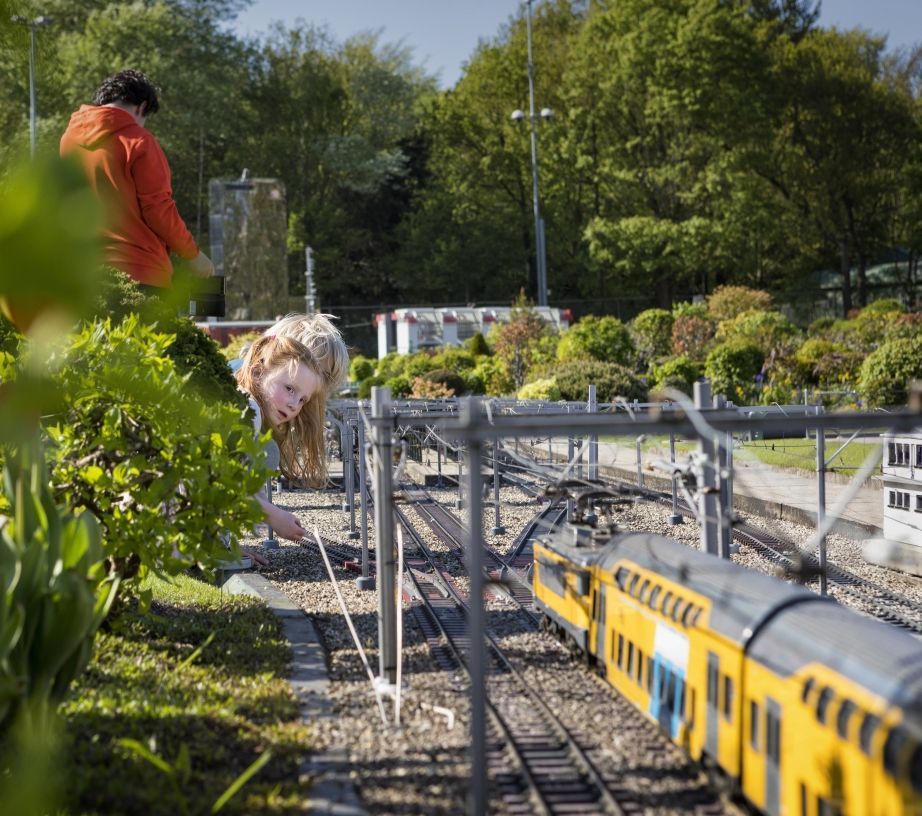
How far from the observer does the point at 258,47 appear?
51.9 m

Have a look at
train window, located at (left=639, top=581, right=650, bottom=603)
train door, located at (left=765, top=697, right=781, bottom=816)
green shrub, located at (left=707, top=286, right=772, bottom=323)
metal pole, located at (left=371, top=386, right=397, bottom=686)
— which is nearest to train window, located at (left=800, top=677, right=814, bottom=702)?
train door, located at (left=765, top=697, right=781, bottom=816)

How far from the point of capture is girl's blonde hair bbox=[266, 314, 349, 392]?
756 centimetres

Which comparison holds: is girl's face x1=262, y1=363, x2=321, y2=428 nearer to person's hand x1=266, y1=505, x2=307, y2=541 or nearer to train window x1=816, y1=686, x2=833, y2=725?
person's hand x1=266, y1=505, x2=307, y2=541

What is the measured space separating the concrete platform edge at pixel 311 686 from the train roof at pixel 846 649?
1.67 metres

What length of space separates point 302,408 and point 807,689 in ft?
17.0

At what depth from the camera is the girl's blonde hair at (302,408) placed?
771 cm

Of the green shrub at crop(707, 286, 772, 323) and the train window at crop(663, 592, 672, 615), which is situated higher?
the green shrub at crop(707, 286, 772, 323)

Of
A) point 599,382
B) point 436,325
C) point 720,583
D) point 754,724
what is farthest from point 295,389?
point 436,325

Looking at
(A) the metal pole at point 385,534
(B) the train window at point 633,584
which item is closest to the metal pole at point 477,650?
(B) the train window at point 633,584

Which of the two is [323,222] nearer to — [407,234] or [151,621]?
[407,234]

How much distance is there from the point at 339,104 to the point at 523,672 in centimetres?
4856

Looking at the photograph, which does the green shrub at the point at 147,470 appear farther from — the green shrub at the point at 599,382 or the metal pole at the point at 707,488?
the green shrub at the point at 599,382

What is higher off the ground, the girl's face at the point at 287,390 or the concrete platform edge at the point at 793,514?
the girl's face at the point at 287,390

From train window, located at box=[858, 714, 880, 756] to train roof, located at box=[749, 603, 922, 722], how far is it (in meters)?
0.08
